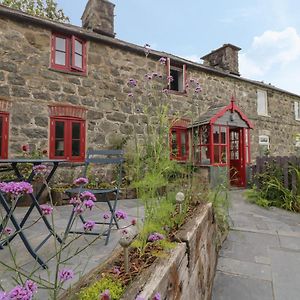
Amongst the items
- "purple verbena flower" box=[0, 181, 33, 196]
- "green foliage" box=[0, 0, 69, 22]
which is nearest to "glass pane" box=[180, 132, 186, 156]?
"purple verbena flower" box=[0, 181, 33, 196]

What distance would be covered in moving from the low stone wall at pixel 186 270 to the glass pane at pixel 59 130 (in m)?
5.35

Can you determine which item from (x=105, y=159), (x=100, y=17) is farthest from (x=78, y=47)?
(x=105, y=159)

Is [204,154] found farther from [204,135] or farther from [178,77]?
[178,77]

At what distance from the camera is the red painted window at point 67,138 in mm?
7004

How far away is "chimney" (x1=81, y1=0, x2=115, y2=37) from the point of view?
8.19 metres

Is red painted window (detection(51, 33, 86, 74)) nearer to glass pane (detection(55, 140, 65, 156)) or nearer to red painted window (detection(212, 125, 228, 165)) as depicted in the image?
glass pane (detection(55, 140, 65, 156))

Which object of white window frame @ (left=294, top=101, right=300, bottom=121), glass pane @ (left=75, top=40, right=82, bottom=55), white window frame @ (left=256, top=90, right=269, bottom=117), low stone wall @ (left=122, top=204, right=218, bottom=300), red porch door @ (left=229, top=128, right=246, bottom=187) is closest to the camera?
low stone wall @ (left=122, top=204, right=218, bottom=300)

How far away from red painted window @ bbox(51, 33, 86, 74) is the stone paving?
20.0 feet

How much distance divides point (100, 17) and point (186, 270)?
8.59 meters

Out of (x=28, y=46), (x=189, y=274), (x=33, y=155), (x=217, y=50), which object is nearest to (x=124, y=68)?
(x=28, y=46)

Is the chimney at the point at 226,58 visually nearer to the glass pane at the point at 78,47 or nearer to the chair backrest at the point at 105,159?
the glass pane at the point at 78,47

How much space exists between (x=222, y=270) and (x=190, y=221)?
104 centimetres

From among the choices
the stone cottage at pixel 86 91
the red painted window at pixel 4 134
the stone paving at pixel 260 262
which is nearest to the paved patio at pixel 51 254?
the stone paving at pixel 260 262

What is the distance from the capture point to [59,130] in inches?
281
